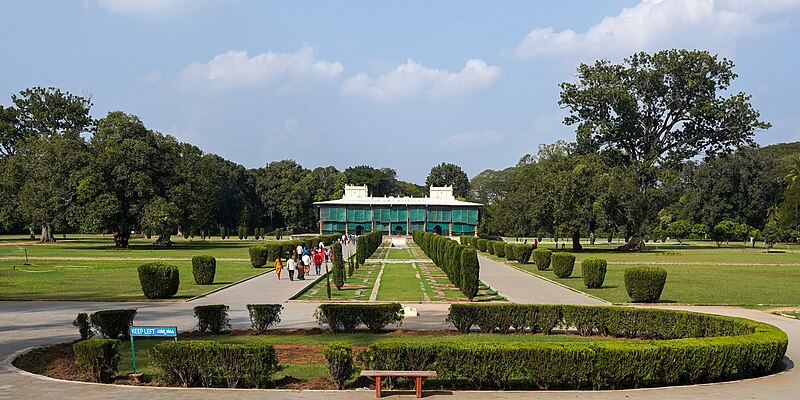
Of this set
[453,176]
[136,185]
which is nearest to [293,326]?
[136,185]

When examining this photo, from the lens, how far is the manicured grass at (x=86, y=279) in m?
22.4

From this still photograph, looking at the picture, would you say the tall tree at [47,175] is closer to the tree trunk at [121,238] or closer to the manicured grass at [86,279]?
the tree trunk at [121,238]

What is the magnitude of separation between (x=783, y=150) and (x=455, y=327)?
350 ft

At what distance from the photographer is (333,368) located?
9.85m

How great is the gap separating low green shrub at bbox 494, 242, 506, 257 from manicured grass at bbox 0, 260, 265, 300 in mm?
17715

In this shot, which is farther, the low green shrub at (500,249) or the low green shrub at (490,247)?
the low green shrub at (490,247)

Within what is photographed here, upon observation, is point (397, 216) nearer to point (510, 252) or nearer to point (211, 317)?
point (510, 252)

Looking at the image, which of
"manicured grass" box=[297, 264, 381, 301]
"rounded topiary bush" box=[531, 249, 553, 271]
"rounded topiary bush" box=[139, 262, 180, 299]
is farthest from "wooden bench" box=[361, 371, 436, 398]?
"rounded topiary bush" box=[531, 249, 553, 271]

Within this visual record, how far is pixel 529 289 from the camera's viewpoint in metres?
25.1

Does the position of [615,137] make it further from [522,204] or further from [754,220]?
[754,220]

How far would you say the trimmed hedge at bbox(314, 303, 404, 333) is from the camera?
48.7ft

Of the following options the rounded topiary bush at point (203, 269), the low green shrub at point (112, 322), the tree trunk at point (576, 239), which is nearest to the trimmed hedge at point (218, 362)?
the low green shrub at point (112, 322)

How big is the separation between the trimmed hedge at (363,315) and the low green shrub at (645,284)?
924 centimetres

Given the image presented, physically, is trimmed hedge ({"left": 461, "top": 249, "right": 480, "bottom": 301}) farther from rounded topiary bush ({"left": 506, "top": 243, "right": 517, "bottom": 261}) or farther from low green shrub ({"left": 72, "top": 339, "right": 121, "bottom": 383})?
rounded topiary bush ({"left": 506, "top": 243, "right": 517, "bottom": 261})
